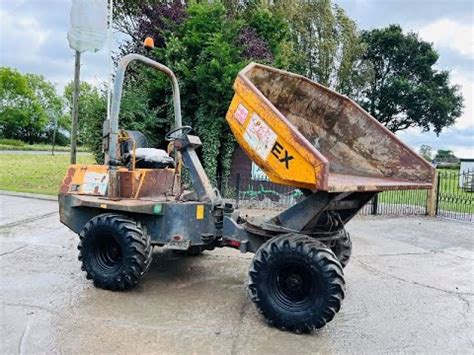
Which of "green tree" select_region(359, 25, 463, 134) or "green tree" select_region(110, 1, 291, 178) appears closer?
"green tree" select_region(110, 1, 291, 178)

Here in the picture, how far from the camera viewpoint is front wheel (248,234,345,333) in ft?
12.0

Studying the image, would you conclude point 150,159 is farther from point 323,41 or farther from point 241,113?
point 323,41

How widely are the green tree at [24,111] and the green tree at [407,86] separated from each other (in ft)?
144

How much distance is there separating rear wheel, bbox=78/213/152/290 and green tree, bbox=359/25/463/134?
25869 mm

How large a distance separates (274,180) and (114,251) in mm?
2005

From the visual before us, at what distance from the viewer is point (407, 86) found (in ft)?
92.7

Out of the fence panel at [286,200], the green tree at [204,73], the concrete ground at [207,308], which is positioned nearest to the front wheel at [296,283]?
the concrete ground at [207,308]

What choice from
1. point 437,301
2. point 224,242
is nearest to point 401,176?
point 437,301

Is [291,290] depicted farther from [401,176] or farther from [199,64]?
[199,64]

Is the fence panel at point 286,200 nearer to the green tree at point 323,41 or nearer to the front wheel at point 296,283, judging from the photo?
the front wheel at point 296,283

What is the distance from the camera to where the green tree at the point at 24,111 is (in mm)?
56312

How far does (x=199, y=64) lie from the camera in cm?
1167

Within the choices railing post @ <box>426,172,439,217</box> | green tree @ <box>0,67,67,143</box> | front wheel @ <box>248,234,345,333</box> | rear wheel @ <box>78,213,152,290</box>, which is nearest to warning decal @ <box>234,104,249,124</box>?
front wheel @ <box>248,234,345,333</box>

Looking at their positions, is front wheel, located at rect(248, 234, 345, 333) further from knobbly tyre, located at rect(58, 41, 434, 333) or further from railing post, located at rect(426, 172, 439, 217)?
railing post, located at rect(426, 172, 439, 217)
